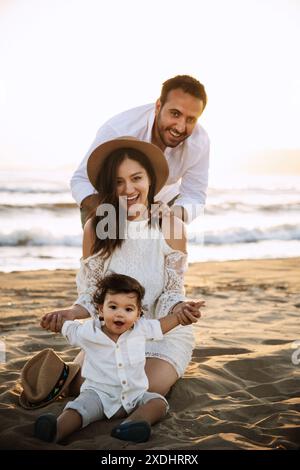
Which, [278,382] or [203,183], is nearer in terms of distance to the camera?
[278,382]

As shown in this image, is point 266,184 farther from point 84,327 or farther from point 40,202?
point 84,327

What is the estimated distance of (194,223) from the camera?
521 inches

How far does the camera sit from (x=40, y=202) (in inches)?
593

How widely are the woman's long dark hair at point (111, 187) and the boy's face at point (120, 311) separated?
2.04 feet

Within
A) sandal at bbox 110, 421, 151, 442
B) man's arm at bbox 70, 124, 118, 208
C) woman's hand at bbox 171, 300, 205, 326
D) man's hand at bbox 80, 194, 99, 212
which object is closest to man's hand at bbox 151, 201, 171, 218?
man's hand at bbox 80, 194, 99, 212

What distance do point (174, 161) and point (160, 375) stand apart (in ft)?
6.09

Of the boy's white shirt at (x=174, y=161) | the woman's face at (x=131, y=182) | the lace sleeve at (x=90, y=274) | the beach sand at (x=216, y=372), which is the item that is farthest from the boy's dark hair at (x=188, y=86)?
the beach sand at (x=216, y=372)

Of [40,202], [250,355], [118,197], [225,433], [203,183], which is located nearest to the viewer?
[225,433]

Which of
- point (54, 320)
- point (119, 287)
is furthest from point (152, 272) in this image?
point (54, 320)

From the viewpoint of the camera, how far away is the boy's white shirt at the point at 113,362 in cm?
310

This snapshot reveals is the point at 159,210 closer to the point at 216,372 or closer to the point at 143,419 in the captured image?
the point at 216,372
